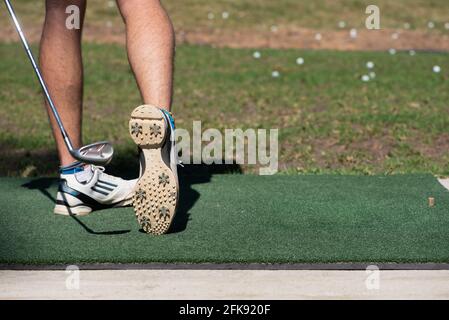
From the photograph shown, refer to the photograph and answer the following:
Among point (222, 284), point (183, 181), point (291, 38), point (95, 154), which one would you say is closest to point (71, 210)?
point (95, 154)

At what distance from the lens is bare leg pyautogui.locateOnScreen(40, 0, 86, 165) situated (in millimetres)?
4129

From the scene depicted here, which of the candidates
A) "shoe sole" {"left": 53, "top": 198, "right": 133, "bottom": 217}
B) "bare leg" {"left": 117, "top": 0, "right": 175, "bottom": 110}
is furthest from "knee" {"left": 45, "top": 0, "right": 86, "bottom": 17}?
"shoe sole" {"left": 53, "top": 198, "right": 133, "bottom": 217}

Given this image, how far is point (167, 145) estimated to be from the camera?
362 centimetres

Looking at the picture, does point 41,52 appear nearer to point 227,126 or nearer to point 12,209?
point 12,209

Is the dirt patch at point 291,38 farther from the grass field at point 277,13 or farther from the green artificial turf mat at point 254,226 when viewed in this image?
the green artificial turf mat at point 254,226

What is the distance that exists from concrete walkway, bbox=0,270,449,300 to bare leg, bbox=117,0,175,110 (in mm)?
1002

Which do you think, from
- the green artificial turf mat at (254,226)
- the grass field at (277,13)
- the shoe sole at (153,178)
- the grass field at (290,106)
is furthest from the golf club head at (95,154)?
the grass field at (277,13)

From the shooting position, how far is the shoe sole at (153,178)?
3.52 meters

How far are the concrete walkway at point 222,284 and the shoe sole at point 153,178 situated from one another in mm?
395

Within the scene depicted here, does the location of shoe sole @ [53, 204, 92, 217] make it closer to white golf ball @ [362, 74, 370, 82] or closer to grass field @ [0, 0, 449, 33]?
white golf ball @ [362, 74, 370, 82]

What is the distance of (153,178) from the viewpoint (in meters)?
3.52

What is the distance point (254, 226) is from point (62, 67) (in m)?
1.16

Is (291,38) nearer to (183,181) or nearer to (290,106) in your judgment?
(290,106)

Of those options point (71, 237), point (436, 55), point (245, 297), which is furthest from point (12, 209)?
point (436, 55)
